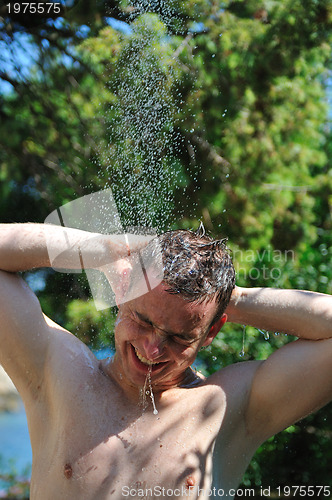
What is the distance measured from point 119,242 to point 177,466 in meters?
0.61

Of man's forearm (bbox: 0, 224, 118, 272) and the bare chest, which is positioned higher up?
man's forearm (bbox: 0, 224, 118, 272)

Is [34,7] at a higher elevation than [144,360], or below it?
higher

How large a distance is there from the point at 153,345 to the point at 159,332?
0.04 metres

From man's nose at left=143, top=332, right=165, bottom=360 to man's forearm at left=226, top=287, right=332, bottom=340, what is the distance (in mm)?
307

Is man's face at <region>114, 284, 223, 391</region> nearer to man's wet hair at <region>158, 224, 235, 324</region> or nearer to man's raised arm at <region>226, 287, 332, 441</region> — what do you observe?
man's wet hair at <region>158, 224, 235, 324</region>

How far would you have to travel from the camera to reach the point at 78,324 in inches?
137

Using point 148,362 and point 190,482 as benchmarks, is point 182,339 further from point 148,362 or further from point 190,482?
point 190,482

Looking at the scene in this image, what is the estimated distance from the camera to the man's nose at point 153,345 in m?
1.45

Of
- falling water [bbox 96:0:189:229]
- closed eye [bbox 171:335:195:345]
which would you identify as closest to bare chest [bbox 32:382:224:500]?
closed eye [bbox 171:335:195:345]

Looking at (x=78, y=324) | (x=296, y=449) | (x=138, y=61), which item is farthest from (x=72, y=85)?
(x=296, y=449)

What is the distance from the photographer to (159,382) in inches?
63.9

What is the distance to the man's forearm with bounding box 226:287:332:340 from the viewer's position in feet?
5.33
